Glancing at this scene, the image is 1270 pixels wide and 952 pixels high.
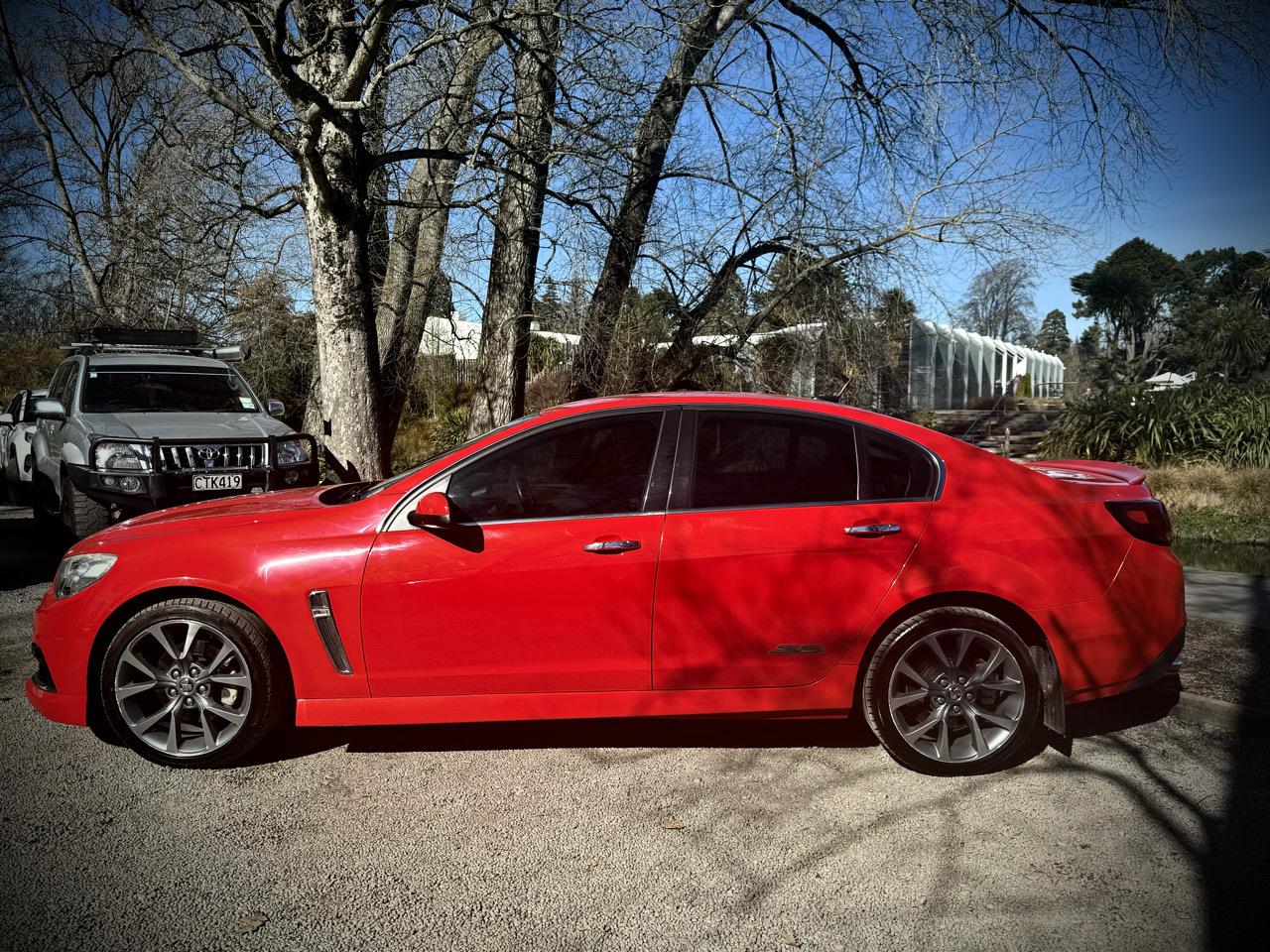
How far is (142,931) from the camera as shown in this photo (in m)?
2.63

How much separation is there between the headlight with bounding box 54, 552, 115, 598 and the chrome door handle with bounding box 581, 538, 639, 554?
2.07 m

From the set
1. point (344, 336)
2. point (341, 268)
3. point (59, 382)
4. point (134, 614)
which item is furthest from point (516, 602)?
point (59, 382)

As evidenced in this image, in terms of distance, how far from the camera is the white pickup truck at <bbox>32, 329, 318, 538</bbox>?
7684 mm

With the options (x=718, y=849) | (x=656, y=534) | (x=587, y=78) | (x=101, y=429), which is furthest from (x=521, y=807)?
(x=587, y=78)

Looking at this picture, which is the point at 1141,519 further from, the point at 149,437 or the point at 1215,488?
the point at 1215,488

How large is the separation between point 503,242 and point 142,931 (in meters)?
8.70

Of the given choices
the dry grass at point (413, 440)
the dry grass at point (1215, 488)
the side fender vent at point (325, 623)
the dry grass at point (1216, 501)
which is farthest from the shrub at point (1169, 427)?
the side fender vent at point (325, 623)

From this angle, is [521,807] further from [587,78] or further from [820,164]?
[820,164]

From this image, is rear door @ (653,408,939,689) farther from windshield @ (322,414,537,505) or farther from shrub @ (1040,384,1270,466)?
shrub @ (1040,384,1270,466)

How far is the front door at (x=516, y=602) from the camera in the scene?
3596 mm

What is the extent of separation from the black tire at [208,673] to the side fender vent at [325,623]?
0.81 feet

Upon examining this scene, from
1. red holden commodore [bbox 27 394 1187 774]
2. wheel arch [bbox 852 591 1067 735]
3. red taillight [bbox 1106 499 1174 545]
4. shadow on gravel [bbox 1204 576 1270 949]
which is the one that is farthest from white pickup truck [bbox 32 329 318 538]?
shadow on gravel [bbox 1204 576 1270 949]

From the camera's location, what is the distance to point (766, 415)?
3.91 m

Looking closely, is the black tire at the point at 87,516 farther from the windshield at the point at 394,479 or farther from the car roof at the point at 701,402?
the car roof at the point at 701,402
